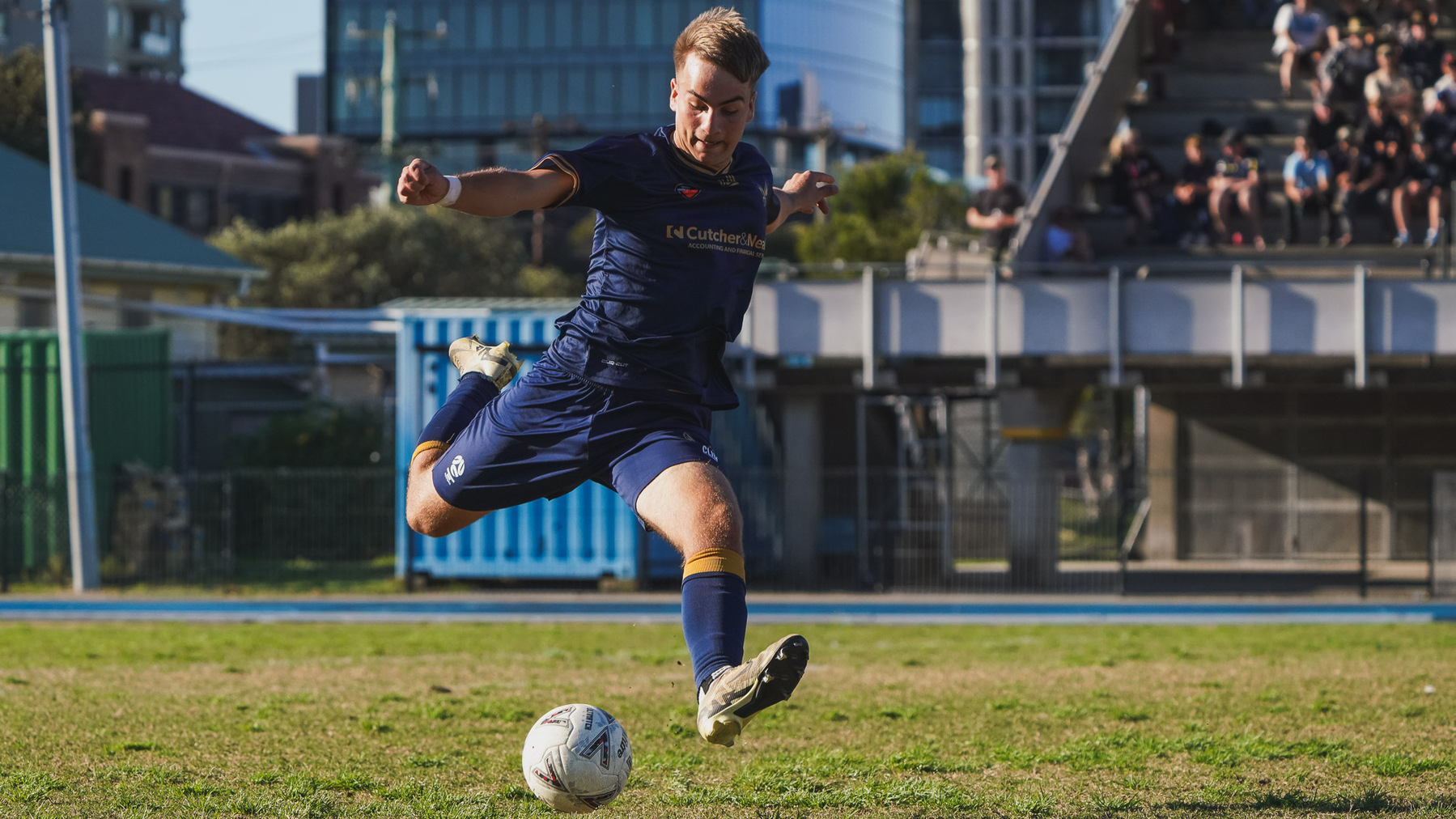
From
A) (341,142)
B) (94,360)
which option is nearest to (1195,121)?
(94,360)

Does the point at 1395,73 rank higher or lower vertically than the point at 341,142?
lower

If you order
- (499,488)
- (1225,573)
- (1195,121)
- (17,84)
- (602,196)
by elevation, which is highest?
(17,84)

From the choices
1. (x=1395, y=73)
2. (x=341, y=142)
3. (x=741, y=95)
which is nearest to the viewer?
(x=741, y=95)

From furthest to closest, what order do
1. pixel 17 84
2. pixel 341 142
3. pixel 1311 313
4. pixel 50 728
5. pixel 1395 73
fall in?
pixel 341 142 < pixel 17 84 < pixel 1395 73 < pixel 1311 313 < pixel 50 728

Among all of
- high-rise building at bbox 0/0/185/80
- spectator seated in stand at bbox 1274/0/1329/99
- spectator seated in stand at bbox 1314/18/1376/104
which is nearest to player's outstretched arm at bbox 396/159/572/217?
spectator seated in stand at bbox 1314/18/1376/104

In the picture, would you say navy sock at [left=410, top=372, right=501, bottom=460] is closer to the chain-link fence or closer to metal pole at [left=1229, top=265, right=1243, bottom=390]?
the chain-link fence

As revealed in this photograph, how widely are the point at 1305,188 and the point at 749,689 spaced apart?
905 inches

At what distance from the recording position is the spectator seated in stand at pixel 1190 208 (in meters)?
26.2

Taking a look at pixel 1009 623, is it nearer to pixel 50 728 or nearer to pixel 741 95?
pixel 50 728

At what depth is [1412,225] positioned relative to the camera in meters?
26.0

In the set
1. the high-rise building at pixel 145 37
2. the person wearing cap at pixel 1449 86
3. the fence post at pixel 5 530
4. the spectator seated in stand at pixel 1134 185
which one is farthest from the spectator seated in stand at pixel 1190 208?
the high-rise building at pixel 145 37

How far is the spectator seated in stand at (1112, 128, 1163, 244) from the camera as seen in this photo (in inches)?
1032

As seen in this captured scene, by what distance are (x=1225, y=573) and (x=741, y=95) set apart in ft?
67.3

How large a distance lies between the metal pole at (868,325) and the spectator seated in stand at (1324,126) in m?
8.31
